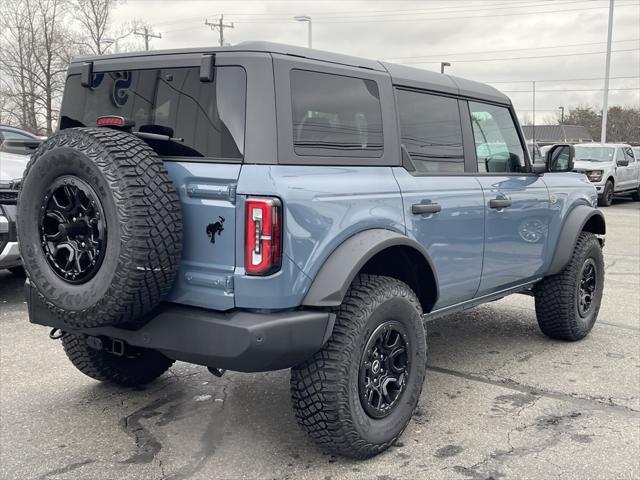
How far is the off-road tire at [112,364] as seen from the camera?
404 centimetres

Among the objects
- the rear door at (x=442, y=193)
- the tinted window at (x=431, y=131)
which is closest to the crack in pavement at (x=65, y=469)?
the rear door at (x=442, y=193)

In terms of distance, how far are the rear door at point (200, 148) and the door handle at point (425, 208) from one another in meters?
1.10

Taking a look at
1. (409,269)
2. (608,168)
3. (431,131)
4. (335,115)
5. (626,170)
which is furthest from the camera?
(626,170)

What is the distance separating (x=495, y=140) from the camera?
4707 millimetres

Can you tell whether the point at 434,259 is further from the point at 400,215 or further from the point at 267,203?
the point at 267,203

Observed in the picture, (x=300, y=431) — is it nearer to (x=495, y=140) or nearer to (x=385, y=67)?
(x=385, y=67)

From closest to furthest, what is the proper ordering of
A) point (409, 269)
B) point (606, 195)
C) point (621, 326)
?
1. point (409, 269)
2. point (621, 326)
3. point (606, 195)

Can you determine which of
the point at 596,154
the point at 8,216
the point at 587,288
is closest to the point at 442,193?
the point at 587,288

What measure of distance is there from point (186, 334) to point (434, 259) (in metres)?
1.52

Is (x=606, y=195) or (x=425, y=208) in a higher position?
(x=425, y=208)

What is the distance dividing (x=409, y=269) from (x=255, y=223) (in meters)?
1.24

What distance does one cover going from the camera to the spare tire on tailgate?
2779 mm

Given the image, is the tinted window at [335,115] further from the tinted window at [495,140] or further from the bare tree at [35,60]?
the bare tree at [35,60]

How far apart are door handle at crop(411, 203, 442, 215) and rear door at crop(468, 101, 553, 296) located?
1.98 feet
